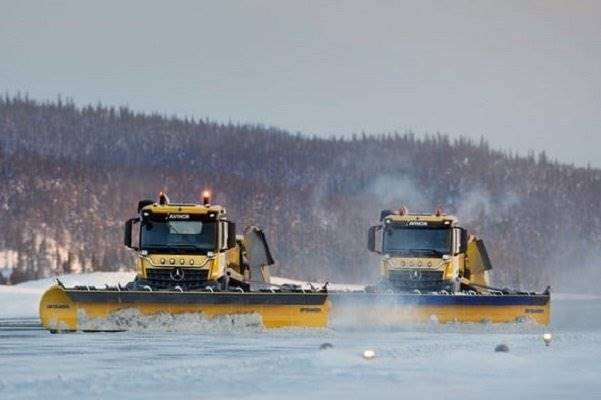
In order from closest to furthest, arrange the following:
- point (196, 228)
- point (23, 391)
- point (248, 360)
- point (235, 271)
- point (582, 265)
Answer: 1. point (23, 391)
2. point (248, 360)
3. point (196, 228)
4. point (235, 271)
5. point (582, 265)

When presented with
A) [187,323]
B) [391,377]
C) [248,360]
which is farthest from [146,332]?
[391,377]

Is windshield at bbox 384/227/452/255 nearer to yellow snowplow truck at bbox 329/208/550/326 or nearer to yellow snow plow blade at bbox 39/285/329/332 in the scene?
yellow snowplow truck at bbox 329/208/550/326

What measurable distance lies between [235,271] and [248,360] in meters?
13.3

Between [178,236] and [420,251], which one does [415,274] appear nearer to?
[420,251]

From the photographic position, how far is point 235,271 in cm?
3538

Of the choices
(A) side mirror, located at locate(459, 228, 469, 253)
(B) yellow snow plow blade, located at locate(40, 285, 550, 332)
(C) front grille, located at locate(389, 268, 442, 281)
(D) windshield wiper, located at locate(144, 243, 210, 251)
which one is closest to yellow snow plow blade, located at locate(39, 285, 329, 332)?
(B) yellow snow plow blade, located at locate(40, 285, 550, 332)

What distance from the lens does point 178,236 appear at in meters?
32.6

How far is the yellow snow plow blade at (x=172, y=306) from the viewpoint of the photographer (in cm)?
3006

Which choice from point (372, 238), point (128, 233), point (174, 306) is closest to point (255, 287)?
point (372, 238)

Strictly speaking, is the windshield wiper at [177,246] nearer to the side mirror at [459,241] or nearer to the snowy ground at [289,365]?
the snowy ground at [289,365]

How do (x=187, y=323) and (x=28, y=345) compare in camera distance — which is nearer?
(x=28, y=345)

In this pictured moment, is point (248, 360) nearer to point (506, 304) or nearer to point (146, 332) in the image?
point (146, 332)

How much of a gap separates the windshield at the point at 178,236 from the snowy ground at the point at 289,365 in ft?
8.21

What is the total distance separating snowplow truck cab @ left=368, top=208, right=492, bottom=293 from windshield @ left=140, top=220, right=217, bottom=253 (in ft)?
18.4
